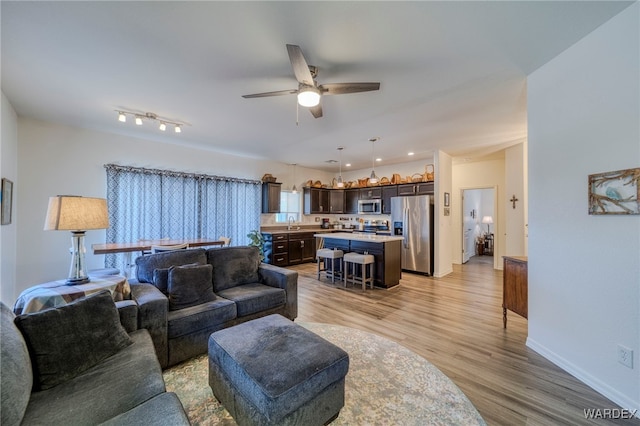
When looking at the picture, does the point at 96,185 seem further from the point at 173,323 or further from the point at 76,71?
the point at 173,323

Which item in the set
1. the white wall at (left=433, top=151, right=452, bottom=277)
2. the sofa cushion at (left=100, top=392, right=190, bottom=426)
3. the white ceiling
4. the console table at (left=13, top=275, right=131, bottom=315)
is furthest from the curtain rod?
the sofa cushion at (left=100, top=392, right=190, bottom=426)

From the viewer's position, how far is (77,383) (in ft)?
4.35

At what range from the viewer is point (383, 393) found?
186 cm

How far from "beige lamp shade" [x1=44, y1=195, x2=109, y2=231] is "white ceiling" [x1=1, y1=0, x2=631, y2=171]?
4.26 ft

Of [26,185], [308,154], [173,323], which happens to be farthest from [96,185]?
[308,154]

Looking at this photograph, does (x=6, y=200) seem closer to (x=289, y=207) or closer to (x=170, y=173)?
(x=170, y=173)

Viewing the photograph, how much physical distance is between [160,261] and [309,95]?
2276 mm

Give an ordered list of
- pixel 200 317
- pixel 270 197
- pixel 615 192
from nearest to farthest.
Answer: pixel 615 192, pixel 200 317, pixel 270 197

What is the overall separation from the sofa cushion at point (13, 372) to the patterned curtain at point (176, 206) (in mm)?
3545

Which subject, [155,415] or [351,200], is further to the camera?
[351,200]

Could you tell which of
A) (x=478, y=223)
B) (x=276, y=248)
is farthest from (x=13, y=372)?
(x=478, y=223)

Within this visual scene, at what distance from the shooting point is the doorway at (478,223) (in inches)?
305

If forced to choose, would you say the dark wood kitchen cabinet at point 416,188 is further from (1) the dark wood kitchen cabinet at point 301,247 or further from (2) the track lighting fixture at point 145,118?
(2) the track lighting fixture at point 145,118

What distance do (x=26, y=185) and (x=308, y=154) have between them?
4.72 m
